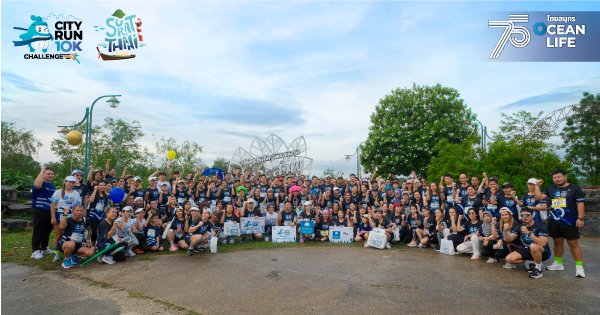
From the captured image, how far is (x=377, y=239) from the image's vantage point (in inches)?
368

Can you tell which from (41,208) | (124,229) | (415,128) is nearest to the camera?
(41,208)

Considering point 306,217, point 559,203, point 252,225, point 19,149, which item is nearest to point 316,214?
point 306,217

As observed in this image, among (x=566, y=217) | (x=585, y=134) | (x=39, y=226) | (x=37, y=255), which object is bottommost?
(x=37, y=255)

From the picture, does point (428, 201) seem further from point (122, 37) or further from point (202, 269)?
point (122, 37)

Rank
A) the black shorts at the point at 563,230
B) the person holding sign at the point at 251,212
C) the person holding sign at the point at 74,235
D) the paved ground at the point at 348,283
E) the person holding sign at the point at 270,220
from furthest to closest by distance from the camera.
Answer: the person holding sign at the point at 270,220 → the person holding sign at the point at 251,212 → the person holding sign at the point at 74,235 → the black shorts at the point at 563,230 → the paved ground at the point at 348,283

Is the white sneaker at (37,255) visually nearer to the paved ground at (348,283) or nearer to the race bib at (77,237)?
the paved ground at (348,283)

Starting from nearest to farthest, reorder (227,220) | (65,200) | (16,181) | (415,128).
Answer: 1. (65,200)
2. (227,220)
3. (16,181)
4. (415,128)

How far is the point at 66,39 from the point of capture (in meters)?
10.2

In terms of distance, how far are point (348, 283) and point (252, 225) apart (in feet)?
16.3

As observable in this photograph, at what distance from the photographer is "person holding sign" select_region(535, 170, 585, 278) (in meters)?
6.52

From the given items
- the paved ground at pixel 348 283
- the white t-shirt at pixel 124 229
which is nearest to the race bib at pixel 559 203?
the paved ground at pixel 348 283

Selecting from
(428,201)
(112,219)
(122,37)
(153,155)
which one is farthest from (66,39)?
(153,155)

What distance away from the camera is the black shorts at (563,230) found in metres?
6.60

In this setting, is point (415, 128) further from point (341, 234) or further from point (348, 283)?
point (348, 283)
